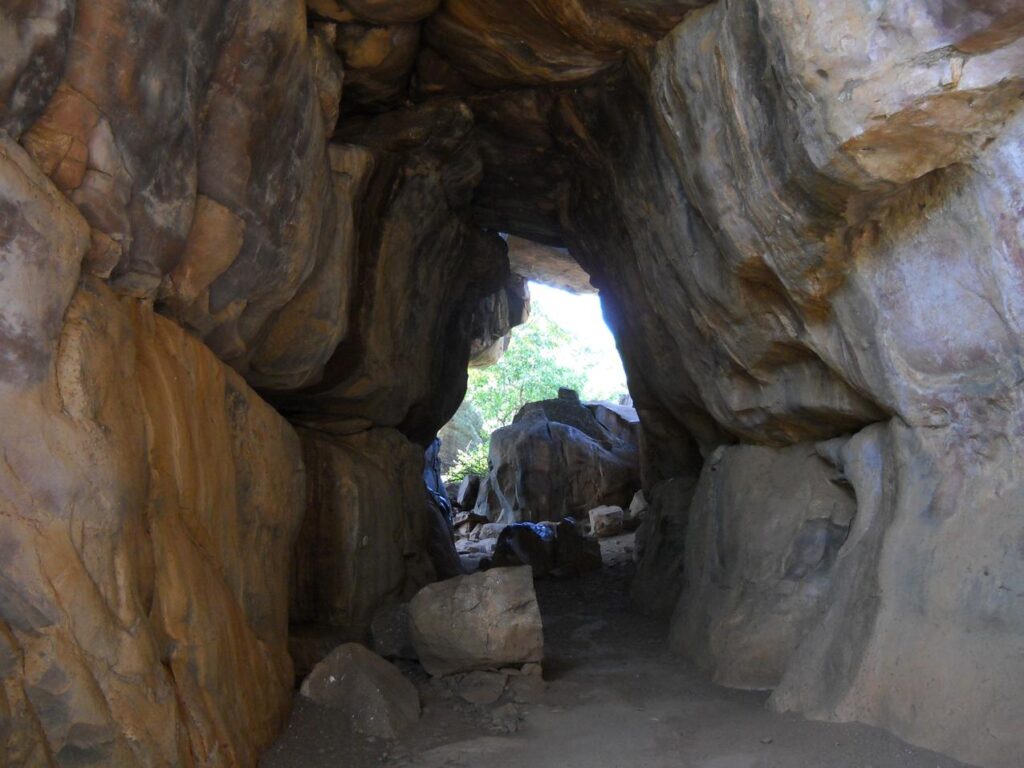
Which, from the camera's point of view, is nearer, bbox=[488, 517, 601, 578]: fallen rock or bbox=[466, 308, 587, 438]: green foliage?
bbox=[488, 517, 601, 578]: fallen rock

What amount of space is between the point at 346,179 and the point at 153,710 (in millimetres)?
4450

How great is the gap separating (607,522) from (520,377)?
12.5 metres

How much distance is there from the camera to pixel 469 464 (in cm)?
2555

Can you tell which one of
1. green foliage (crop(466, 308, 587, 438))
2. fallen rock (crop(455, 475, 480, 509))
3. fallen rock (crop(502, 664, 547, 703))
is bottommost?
fallen rock (crop(502, 664, 547, 703))

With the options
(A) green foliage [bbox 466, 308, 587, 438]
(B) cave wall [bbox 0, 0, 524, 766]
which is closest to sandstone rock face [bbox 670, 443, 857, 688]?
(B) cave wall [bbox 0, 0, 524, 766]

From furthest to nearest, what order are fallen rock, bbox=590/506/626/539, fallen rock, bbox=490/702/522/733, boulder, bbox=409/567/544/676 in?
fallen rock, bbox=590/506/626/539
boulder, bbox=409/567/544/676
fallen rock, bbox=490/702/522/733

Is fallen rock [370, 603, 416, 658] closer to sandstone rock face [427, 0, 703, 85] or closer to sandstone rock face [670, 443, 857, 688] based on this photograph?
sandstone rock face [670, 443, 857, 688]

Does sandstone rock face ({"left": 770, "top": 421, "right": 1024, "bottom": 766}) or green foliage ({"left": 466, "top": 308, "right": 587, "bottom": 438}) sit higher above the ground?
green foliage ({"left": 466, "top": 308, "right": 587, "bottom": 438})

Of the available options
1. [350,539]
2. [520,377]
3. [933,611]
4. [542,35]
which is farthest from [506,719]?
[520,377]

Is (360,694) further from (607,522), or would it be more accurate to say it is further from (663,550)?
(607,522)

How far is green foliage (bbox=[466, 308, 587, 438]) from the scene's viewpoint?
93.3 feet

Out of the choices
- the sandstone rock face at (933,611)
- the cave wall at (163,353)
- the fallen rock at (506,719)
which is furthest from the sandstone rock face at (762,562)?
the cave wall at (163,353)

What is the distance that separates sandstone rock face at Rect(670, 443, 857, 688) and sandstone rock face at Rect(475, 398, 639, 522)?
34.3ft

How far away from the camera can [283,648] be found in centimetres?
601
